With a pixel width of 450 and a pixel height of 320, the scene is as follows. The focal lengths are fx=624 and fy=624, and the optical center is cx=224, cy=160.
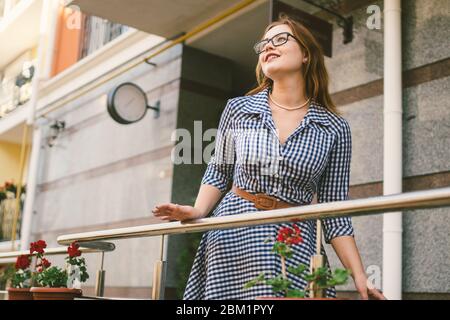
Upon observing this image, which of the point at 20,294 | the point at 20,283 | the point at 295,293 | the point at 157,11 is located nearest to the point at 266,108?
the point at 295,293

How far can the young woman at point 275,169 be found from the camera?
226cm

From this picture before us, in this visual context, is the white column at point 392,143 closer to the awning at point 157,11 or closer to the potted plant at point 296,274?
the awning at point 157,11

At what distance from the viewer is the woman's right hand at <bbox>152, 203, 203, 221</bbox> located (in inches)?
88.9

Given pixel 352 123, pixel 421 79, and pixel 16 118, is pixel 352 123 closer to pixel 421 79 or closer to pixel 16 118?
pixel 421 79

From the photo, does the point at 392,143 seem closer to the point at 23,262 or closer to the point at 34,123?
the point at 23,262

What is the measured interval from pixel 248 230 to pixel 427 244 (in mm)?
2876

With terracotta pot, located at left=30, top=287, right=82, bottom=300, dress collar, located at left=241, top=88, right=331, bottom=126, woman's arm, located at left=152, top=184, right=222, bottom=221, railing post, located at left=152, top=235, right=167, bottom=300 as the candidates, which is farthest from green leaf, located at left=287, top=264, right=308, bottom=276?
terracotta pot, located at left=30, top=287, right=82, bottom=300

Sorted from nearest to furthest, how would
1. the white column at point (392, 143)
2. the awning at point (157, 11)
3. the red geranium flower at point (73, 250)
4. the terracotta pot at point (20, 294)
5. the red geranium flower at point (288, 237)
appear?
the red geranium flower at point (288, 237) < the red geranium flower at point (73, 250) < the terracotta pot at point (20, 294) < the white column at point (392, 143) < the awning at point (157, 11)

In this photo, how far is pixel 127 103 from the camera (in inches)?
305

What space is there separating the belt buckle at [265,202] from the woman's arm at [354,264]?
27 cm

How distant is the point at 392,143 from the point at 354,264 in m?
2.96

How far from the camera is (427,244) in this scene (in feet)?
15.7

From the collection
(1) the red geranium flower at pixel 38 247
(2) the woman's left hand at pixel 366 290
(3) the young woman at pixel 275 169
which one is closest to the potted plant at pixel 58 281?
(1) the red geranium flower at pixel 38 247
